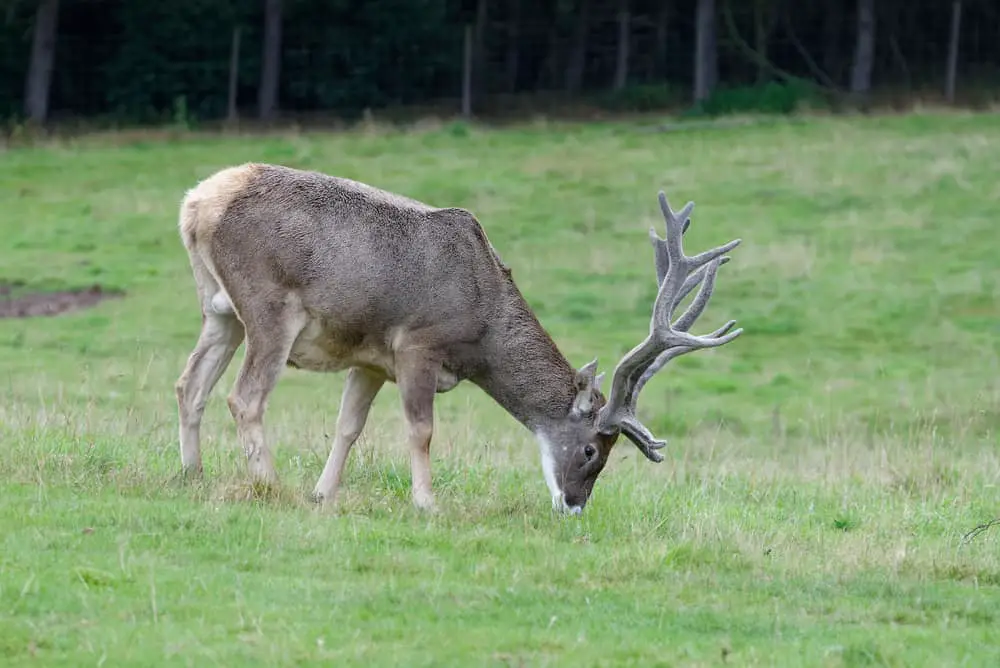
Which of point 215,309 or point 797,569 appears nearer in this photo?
point 797,569

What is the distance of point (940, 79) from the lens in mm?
45844

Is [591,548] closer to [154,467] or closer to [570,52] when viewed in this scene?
[154,467]

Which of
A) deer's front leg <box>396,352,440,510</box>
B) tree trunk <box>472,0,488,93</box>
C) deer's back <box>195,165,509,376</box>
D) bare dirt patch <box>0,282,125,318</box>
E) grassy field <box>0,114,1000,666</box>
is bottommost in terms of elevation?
bare dirt patch <box>0,282,125,318</box>

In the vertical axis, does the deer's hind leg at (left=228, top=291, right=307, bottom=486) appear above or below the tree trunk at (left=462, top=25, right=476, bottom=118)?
below

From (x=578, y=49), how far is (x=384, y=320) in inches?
1581

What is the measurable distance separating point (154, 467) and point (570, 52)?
40.8m

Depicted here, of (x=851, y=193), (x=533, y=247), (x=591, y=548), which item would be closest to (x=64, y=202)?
(x=533, y=247)

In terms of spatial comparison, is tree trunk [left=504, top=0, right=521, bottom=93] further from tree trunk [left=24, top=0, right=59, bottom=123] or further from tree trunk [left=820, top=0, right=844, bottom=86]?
tree trunk [left=24, top=0, right=59, bottom=123]

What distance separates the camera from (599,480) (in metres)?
12.1

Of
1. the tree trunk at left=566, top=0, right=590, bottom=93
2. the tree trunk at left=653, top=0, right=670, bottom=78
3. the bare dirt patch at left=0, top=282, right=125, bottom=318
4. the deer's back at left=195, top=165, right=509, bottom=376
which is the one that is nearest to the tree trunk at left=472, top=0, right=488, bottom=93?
the tree trunk at left=566, top=0, right=590, bottom=93

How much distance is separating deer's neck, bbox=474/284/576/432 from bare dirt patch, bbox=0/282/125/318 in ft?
44.3

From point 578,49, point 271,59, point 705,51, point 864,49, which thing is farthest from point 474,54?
point 864,49

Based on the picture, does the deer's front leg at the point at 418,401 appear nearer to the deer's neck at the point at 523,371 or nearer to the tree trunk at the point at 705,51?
the deer's neck at the point at 523,371

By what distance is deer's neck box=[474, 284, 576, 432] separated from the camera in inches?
425
